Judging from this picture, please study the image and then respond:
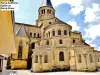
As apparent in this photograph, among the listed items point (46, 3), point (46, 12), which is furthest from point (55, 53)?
point (46, 3)

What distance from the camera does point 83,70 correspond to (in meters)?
24.0

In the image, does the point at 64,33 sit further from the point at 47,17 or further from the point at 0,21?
the point at 0,21

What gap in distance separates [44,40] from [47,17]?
11014mm

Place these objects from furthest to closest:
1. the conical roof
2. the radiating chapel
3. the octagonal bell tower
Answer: the conical roof → the octagonal bell tower → the radiating chapel

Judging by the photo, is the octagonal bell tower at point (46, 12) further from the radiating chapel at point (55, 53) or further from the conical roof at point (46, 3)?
the radiating chapel at point (55, 53)

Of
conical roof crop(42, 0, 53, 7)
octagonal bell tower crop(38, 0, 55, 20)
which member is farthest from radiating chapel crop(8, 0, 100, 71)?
conical roof crop(42, 0, 53, 7)

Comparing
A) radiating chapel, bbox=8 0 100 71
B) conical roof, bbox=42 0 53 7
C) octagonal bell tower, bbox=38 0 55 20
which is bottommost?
radiating chapel, bbox=8 0 100 71

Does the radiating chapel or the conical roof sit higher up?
the conical roof

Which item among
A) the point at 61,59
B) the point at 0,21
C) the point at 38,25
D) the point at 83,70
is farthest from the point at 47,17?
the point at 0,21

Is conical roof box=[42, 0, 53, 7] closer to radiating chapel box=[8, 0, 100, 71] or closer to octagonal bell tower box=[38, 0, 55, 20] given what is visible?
octagonal bell tower box=[38, 0, 55, 20]

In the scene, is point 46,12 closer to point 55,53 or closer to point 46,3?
point 46,3

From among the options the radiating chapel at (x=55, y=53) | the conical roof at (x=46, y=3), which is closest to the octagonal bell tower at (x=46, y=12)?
the conical roof at (x=46, y=3)

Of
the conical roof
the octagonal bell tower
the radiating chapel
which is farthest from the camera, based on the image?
the conical roof

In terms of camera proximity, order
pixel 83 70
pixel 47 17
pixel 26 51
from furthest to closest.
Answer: pixel 47 17
pixel 26 51
pixel 83 70
